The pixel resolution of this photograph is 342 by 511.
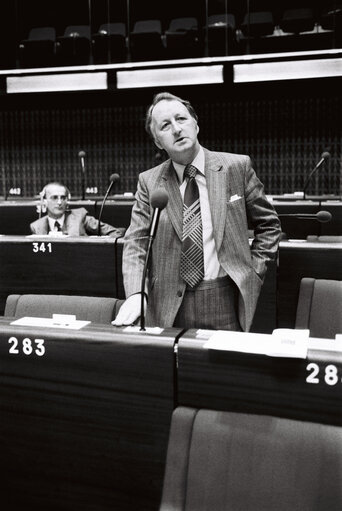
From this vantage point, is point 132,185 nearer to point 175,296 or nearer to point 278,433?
point 175,296

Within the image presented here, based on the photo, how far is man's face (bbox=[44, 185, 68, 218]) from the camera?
14.0ft

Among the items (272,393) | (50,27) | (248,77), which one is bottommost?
(272,393)

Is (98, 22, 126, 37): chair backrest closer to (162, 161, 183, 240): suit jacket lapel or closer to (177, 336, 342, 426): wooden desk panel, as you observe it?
(162, 161, 183, 240): suit jacket lapel

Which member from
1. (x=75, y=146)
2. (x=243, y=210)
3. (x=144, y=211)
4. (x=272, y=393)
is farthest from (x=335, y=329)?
(x=75, y=146)

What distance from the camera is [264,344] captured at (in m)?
1.13

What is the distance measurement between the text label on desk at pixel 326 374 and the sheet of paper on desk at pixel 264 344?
0.10 feet

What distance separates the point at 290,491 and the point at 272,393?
0.62ft

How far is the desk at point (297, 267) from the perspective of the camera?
274 cm

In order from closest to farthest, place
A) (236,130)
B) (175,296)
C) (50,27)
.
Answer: (175,296) < (236,130) < (50,27)

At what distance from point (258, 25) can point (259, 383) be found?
22.9ft

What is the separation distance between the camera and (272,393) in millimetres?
1094

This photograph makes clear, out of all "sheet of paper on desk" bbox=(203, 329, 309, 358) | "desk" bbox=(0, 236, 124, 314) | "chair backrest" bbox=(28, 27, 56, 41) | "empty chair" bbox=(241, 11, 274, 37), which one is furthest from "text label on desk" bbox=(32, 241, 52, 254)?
"chair backrest" bbox=(28, 27, 56, 41)

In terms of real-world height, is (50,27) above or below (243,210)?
above

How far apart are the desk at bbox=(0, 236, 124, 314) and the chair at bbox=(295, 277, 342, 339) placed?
108 centimetres
